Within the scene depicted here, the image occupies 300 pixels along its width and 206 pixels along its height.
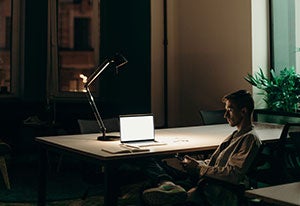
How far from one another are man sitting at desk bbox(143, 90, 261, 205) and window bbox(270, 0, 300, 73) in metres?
2.66

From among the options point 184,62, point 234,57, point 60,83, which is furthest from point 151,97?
point 60,83

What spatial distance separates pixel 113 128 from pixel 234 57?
6.53 ft

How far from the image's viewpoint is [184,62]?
6430 mm

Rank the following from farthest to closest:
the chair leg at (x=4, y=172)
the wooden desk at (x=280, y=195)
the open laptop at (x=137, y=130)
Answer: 1. the chair leg at (x=4, y=172)
2. the open laptop at (x=137, y=130)
3. the wooden desk at (x=280, y=195)

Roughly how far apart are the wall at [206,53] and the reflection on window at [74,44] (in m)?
1.44

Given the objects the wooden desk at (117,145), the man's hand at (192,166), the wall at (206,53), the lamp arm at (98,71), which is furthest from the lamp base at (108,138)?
the wall at (206,53)

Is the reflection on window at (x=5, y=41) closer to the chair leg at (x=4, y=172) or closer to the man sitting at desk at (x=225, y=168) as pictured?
the chair leg at (x=4, y=172)

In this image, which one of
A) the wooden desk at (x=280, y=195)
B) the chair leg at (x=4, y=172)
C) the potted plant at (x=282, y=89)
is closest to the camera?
the wooden desk at (x=280, y=195)

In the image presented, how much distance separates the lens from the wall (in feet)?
18.3

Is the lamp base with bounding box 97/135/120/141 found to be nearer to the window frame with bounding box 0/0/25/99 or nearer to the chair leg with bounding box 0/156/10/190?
the chair leg with bounding box 0/156/10/190

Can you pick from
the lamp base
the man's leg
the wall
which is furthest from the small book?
the wall

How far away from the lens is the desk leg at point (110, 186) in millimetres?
2939

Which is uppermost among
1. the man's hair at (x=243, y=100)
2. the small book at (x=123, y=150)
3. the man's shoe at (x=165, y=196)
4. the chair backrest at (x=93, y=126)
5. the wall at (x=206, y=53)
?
the wall at (x=206, y=53)

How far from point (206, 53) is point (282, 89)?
1279 millimetres
